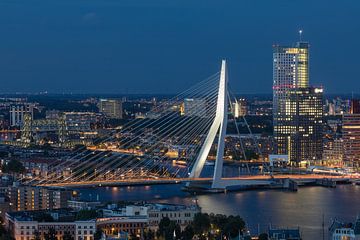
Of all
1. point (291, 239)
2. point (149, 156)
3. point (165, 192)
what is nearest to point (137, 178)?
point (165, 192)

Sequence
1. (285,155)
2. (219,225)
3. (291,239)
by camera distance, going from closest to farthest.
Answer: (291,239) → (219,225) → (285,155)

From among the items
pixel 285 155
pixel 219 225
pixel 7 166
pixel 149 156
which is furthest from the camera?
pixel 285 155

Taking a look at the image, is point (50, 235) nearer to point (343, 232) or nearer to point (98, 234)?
point (98, 234)

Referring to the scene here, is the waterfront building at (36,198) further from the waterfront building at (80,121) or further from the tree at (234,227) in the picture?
the waterfront building at (80,121)

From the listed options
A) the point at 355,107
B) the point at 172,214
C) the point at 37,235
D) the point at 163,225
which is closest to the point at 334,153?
the point at 355,107

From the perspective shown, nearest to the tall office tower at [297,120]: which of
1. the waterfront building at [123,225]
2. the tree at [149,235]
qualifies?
the waterfront building at [123,225]

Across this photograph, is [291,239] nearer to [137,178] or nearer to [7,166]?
[137,178]

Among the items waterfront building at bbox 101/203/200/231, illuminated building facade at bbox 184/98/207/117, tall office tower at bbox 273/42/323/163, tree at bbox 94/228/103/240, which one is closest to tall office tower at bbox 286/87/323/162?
tall office tower at bbox 273/42/323/163

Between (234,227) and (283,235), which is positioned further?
(234,227)
